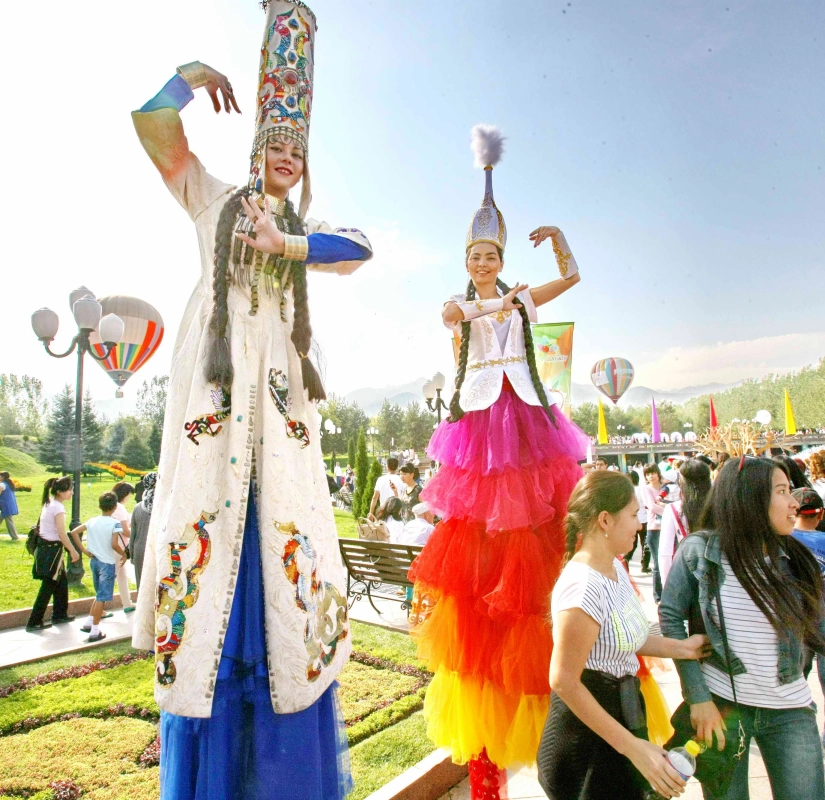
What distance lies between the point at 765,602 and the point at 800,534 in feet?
4.07

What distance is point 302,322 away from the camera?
2.38 meters

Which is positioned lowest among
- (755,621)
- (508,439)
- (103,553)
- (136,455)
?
(103,553)

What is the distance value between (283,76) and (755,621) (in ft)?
9.21

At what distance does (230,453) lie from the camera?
6.93ft

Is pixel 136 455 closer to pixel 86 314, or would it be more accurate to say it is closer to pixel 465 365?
pixel 86 314

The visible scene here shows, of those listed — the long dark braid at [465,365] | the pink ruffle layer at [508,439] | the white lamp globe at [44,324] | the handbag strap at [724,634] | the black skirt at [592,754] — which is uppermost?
the white lamp globe at [44,324]

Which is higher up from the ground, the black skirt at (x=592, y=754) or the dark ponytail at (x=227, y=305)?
the dark ponytail at (x=227, y=305)

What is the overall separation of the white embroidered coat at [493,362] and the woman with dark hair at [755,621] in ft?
3.35

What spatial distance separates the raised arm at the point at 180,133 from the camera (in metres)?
2.24

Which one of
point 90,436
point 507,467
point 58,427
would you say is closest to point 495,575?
point 507,467

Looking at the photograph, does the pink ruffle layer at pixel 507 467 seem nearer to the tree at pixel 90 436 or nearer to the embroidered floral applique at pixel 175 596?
the embroidered floral applique at pixel 175 596

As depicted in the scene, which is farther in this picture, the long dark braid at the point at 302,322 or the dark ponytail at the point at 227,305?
the long dark braid at the point at 302,322

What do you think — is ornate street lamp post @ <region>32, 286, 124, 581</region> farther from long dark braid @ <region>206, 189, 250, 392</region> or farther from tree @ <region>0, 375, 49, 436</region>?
tree @ <region>0, 375, 49, 436</region>

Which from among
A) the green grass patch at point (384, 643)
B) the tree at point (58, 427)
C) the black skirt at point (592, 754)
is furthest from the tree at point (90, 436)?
the black skirt at point (592, 754)
